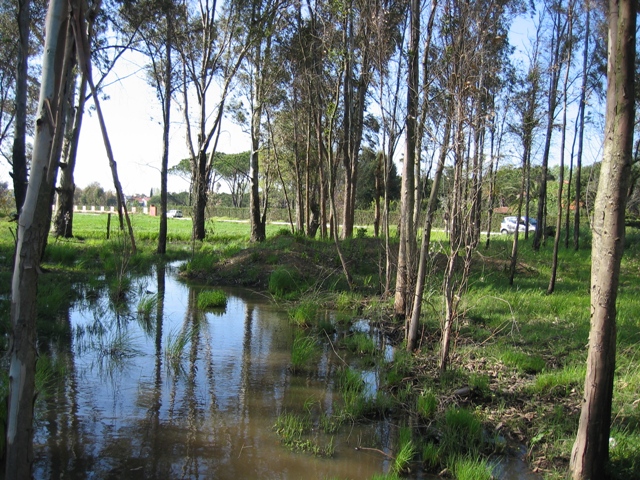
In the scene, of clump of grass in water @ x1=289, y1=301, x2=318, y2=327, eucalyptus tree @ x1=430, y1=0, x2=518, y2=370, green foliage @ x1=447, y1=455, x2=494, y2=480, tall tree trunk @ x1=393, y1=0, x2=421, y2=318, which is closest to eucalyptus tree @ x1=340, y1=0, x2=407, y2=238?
tall tree trunk @ x1=393, y1=0, x2=421, y2=318

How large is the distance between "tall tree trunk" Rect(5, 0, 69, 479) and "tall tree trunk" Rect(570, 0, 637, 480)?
3609 millimetres

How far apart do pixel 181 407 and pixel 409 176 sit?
5.38 metres

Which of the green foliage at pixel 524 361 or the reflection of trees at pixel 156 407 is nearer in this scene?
the reflection of trees at pixel 156 407

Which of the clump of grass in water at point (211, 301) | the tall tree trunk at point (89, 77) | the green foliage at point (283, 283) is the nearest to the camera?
the tall tree trunk at point (89, 77)

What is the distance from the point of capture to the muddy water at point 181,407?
4.38 m

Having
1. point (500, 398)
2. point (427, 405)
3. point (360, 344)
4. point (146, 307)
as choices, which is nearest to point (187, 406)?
point (427, 405)

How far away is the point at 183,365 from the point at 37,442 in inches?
98.5

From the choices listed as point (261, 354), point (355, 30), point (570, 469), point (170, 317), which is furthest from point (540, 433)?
point (355, 30)

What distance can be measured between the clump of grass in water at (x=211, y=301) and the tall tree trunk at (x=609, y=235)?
8252mm

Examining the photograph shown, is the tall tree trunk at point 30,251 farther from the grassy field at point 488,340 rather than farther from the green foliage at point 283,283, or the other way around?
the green foliage at point 283,283

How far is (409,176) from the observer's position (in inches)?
348

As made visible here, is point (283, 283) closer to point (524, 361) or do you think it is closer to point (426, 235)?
point (426, 235)

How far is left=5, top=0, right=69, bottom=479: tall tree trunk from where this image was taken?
248cm

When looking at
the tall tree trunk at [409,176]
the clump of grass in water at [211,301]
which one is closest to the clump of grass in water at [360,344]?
the tall tree trunk at [409,176]
